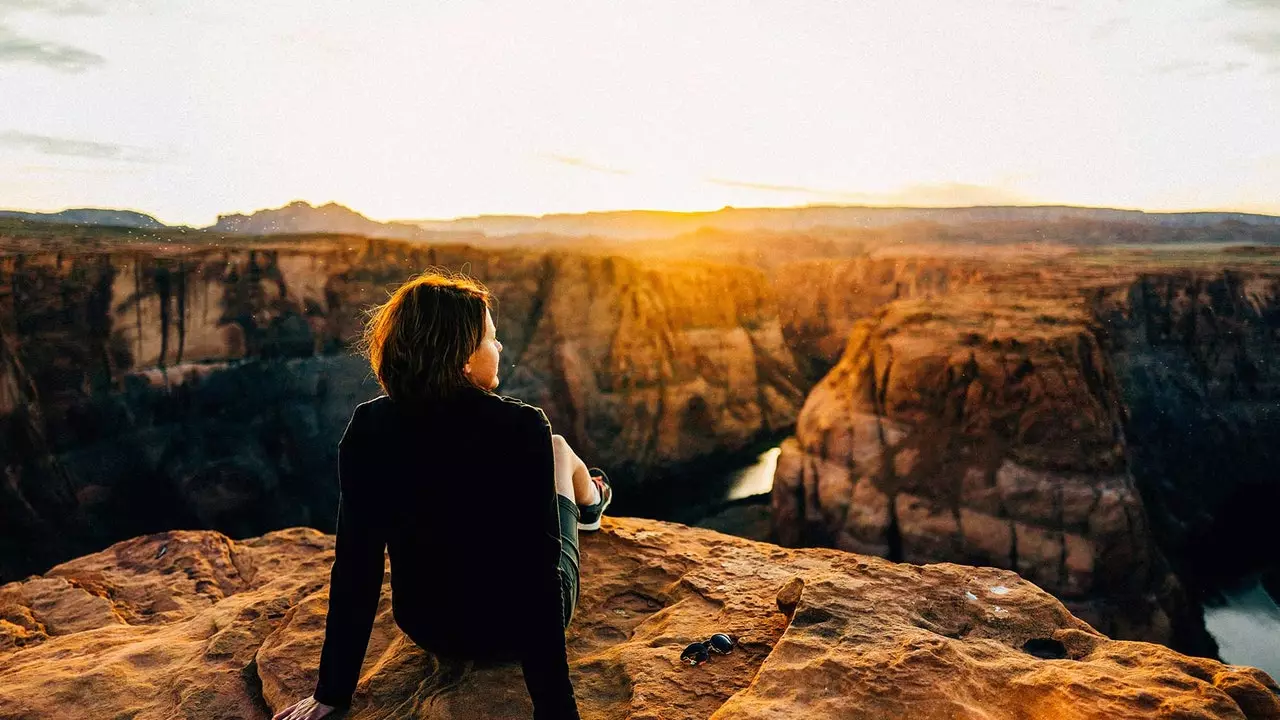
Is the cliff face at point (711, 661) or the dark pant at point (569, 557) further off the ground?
the dark pant at point (569, 557)

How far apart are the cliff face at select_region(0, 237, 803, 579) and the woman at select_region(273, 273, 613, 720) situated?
1842cm

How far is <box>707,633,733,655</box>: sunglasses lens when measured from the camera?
319cm

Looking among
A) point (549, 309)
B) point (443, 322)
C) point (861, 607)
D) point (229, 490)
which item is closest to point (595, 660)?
point (861, 607)

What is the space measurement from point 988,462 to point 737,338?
21697mm

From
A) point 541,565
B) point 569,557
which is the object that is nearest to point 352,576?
point 541,565

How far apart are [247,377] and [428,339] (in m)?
25.7

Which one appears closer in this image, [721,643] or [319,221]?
[721,643]

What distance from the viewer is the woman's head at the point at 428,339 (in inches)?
96.3

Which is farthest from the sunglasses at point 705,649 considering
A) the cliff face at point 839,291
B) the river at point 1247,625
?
the cliff face at point 839,291

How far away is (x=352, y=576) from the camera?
2666mm

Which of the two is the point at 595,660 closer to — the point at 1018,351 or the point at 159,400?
the point at 1018,351

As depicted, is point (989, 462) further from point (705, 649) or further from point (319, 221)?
point (319, 221)

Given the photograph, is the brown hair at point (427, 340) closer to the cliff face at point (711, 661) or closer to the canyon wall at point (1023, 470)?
the cliff face at point (711, 661)

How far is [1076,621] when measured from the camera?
3430mm
